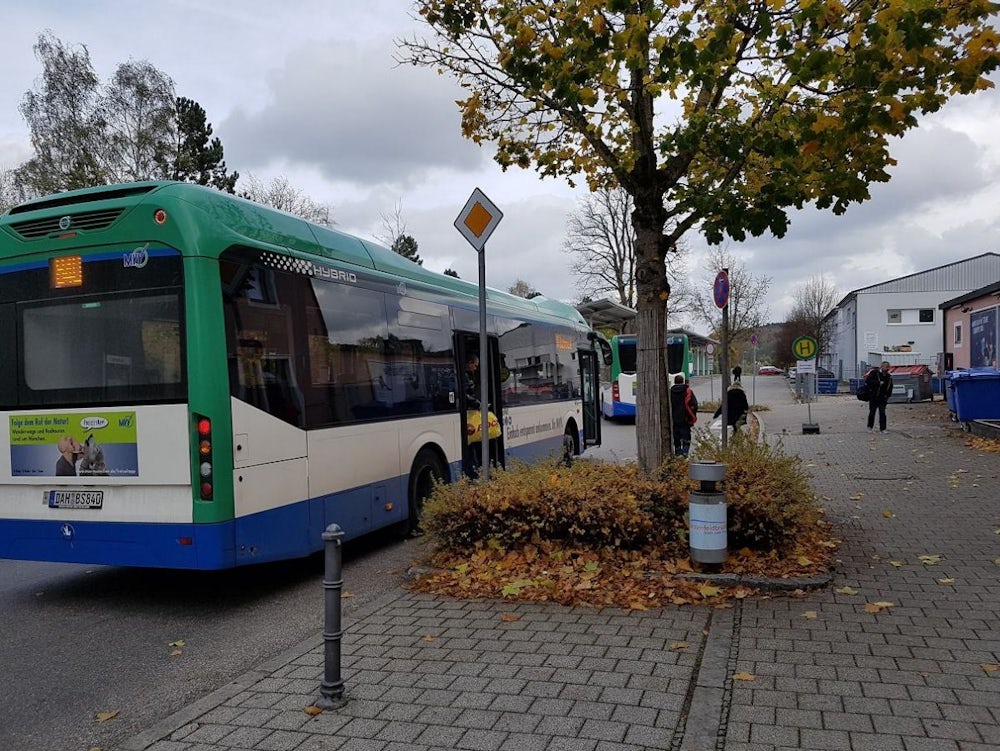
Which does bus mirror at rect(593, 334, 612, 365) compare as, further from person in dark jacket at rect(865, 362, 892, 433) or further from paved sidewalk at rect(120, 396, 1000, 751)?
paved sidewalk at rect(120, 396, 1000, 751)

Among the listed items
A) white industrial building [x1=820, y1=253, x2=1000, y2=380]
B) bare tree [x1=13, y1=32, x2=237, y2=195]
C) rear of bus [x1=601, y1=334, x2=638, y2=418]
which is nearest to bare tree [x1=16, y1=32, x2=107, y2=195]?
bare tree [x1=13, y1=32, x2=237, y2=195]

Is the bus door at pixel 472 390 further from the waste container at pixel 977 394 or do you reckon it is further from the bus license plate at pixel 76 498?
the waste container at pixel 977 394

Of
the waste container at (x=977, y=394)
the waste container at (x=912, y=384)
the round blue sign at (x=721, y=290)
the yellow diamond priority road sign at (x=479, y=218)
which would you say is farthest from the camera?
the waste container at (x=912, y=384)

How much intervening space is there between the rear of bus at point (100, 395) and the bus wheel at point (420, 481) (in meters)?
3.07

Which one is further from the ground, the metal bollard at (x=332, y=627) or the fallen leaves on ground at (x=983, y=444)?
the metal bollard at (x=332, y=627)

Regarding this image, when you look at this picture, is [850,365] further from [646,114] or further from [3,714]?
[3,714]

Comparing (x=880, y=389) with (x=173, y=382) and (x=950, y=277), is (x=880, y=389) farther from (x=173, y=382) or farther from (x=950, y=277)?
(x=950, y=277)

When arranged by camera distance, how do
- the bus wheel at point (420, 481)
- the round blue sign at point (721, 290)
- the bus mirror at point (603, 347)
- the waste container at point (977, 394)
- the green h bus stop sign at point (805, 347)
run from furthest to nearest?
the green h bus stop sign at point (805, 347)
the waste container at point (977, 394)
the bus mirror at point (603, 347)
the round blue sign at point (721, 290)
the bus wheel at point (420, 481)

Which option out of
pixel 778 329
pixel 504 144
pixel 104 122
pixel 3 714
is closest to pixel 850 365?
pixel 778 329

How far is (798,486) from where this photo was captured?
691 cm

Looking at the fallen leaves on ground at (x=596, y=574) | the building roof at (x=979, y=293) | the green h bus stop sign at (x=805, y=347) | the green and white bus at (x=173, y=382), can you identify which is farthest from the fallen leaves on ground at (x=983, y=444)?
the green and white bus at (x=173, y=382)

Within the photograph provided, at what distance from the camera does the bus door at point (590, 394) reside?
15.6 meters

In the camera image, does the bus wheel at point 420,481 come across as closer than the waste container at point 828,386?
Yes

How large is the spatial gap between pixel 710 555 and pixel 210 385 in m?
3.80
